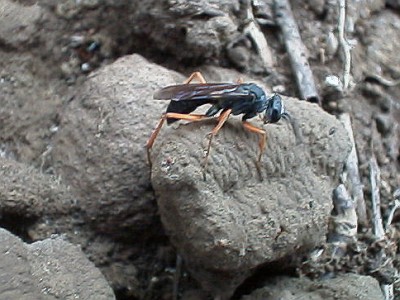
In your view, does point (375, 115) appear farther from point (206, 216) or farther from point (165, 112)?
point (206, 216)

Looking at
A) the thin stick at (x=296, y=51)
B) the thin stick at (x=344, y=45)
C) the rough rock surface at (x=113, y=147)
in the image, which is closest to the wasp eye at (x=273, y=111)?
the rough rock surface at (x=113, y=147)

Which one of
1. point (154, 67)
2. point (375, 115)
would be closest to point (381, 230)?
point (375, 115)

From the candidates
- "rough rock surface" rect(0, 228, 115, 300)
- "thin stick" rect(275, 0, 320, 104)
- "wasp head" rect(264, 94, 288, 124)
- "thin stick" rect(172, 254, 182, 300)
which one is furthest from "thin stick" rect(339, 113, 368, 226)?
"rough rock surface" rect(0, 228, 115, 300)

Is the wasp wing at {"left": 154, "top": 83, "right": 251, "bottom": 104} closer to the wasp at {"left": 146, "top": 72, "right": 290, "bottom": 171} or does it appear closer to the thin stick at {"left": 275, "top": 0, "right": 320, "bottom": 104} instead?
the wasp at {"left": 146, "top": 72, "right": 290, "bottom": 171}

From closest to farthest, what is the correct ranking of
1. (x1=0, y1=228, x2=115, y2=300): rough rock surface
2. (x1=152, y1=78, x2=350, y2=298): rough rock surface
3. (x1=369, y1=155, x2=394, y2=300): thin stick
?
(x1=0, y1=228, x2=115, y2=300): rough rock surface < (x1=152, y1=78, x2=350, y2=298): rough rock surface < (x1=369, y1=155, x2=394, y2=300): thin stick

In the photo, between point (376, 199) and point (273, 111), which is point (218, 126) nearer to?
point (273, 111)

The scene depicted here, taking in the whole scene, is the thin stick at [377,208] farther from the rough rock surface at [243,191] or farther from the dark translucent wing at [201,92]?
the dark translucent wing at [201,92]


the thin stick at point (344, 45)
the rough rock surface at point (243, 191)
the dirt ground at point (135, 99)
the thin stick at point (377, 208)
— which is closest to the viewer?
the rough rock surface at point (243, 191)
